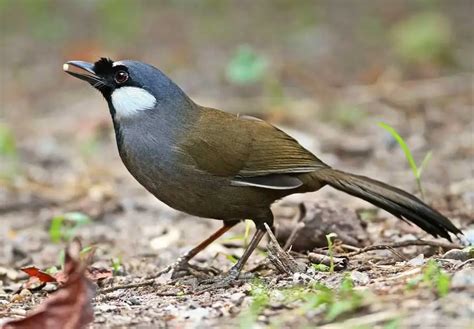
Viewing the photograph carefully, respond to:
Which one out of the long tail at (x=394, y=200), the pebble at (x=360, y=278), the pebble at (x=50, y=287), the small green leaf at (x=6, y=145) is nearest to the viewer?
the pebble at (x=360, y=278)

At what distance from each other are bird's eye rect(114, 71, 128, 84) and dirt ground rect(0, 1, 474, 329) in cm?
102

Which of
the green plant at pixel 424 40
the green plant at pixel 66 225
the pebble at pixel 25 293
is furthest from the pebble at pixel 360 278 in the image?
the green plant at pixel 424 40

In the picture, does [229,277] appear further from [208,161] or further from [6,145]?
[6,145]

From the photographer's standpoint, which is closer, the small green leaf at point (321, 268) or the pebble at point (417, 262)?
the pebble at point (417, 262)

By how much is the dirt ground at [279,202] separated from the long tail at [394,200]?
0.36ft

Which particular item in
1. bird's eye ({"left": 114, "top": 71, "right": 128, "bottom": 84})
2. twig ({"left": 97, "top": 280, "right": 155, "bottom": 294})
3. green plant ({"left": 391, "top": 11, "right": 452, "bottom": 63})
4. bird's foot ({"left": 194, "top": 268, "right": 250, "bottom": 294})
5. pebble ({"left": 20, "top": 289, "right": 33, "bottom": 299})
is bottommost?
pebble ({"left": 20, "top": 289, "right": 33, "bottom": 299})

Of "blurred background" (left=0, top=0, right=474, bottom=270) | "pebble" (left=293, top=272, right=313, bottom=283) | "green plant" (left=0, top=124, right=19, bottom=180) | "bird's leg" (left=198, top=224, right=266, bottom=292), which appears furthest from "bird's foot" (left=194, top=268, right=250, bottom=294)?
"green plant" (left=0, top=124, right=19, bottom=180)

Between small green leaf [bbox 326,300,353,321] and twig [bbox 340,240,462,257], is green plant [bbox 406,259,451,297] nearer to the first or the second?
small green leaf [bbox 326,300,353,321]

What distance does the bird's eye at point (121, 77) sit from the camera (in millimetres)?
4738

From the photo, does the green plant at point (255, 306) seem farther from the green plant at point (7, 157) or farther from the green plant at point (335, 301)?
the green plant at point (7, 157)

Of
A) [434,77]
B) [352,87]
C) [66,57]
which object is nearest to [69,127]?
[66,57]

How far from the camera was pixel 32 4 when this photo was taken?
12.9m

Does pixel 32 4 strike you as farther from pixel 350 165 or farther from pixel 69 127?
pixel 350 165

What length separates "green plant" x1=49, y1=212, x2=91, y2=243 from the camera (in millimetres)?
5496
